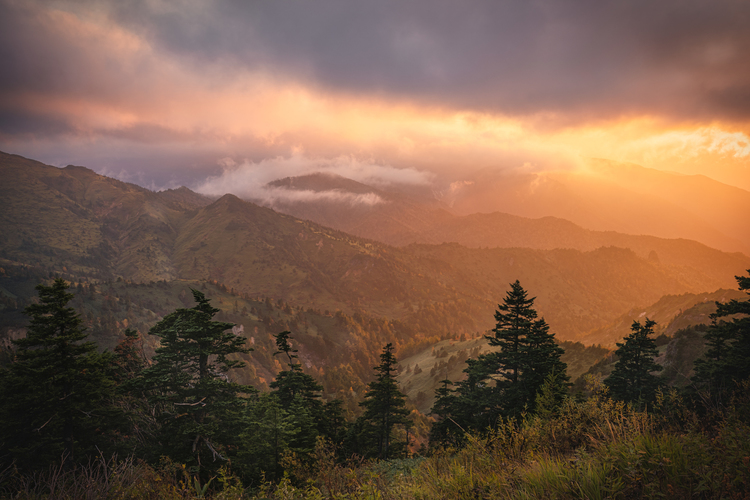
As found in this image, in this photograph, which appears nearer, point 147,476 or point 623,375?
point 147,476

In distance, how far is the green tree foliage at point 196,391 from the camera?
79.8 feet

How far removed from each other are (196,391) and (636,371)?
4836 cm

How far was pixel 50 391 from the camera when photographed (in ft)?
70.8

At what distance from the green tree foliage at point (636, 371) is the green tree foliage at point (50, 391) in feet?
169

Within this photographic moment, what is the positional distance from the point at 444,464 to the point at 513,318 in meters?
29.9

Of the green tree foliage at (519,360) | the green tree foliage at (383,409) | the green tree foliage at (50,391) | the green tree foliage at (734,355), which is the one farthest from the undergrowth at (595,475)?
the green tree foliage at (383,409)

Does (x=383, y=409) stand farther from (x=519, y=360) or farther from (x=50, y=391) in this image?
(x=50, y=391)

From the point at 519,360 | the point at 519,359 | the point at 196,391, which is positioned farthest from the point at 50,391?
the point at 519,359

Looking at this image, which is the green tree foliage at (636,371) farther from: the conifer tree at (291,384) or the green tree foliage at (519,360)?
the conifer tree at (291,384)

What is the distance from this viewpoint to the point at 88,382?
906 inches

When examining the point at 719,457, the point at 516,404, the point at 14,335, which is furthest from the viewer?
the point at 14,335

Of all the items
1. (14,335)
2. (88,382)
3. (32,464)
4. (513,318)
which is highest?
(513,318)

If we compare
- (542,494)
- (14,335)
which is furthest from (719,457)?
(14,335)

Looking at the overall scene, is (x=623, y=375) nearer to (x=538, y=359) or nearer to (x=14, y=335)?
(x=538, y=359)
